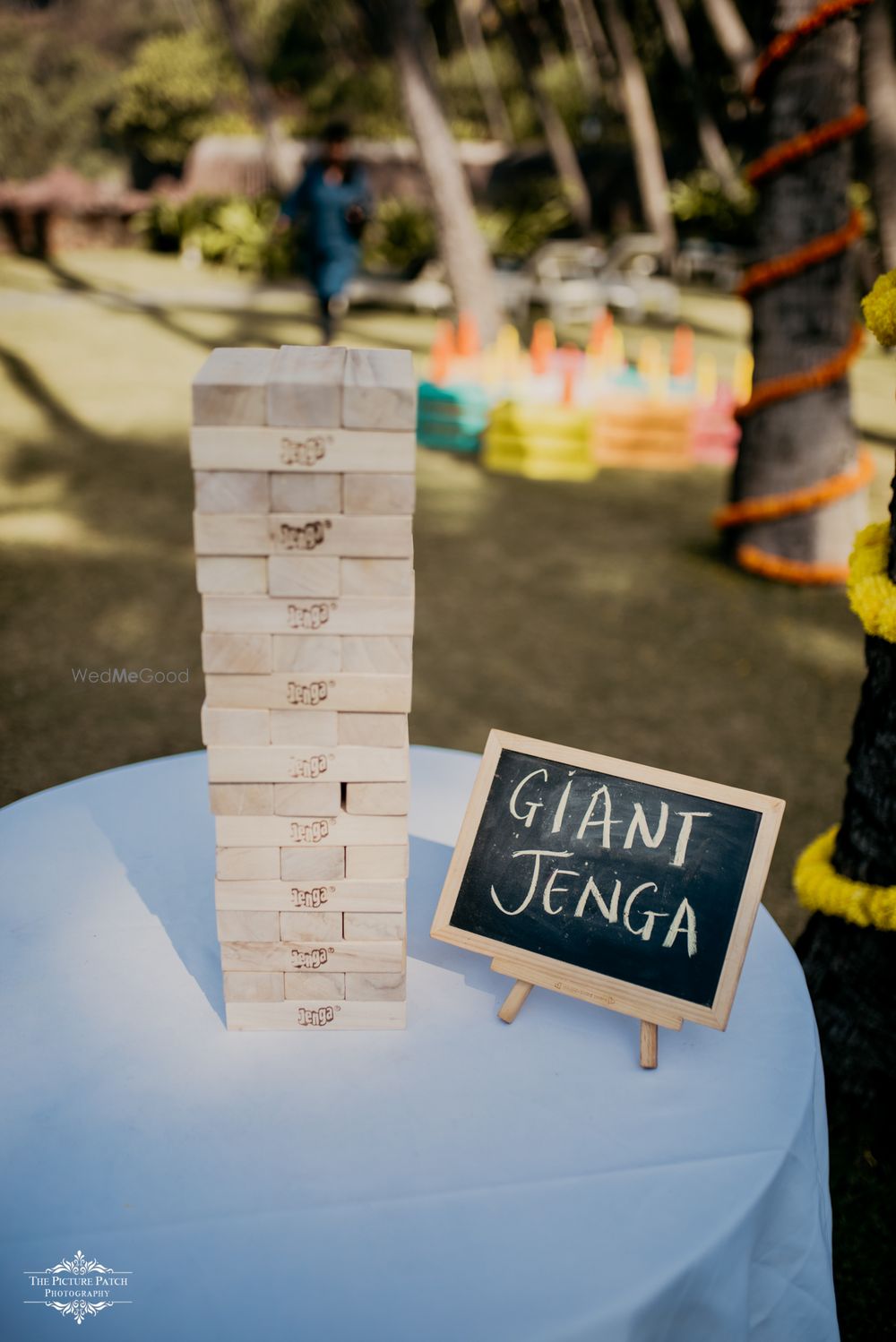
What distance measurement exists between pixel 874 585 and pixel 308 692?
142 centimetres

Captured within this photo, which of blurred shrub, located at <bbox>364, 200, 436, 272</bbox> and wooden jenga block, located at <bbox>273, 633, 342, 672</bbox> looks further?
blurred shrub, located at <bbox>364, 200, 436, 272</bbox>

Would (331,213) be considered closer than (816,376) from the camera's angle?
No

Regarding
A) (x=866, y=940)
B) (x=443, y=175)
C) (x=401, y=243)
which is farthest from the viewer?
(x=401, y=243)

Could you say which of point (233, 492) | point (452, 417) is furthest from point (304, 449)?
point (452, 417)

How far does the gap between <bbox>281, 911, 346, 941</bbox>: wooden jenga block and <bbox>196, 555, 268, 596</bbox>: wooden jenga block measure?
1.79 feet

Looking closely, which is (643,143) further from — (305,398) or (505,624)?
(305,398)

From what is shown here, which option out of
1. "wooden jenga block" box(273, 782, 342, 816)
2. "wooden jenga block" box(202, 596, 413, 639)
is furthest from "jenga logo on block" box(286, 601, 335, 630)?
"wooden jenga block" box(273, 782, 342, 816)

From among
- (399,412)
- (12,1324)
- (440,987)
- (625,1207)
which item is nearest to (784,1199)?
(625,1207)

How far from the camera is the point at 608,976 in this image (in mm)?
1801

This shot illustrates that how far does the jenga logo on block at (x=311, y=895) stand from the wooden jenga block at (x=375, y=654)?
0.37 metres

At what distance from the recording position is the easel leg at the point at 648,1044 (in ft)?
5.67

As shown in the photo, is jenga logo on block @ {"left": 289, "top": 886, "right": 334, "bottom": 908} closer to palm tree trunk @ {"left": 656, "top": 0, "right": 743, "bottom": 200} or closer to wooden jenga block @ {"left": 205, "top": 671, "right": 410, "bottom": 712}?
wooden jenga block @ {"left": 205, "top": 671, "right": 410, "bottom": 712}

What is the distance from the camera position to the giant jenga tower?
145cm

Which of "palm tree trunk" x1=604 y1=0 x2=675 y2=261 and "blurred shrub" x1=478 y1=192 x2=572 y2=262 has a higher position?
"palm tree trunk" x1=604 y1=0 x2=675 y2=261
